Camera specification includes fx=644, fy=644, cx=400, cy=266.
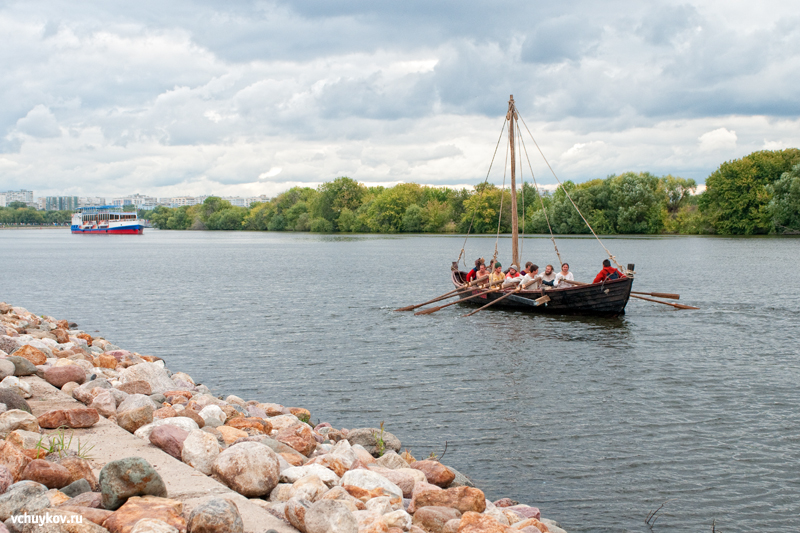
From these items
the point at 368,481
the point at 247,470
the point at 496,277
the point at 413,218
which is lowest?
the point at 368,481

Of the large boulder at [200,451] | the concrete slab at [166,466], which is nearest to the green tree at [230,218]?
the concrete slab at [166,466]

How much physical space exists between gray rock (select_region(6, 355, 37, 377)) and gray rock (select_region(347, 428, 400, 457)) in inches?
184

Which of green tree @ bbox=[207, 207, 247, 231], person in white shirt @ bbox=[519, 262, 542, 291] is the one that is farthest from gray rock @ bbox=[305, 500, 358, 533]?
green tree @ bbox=[207, 207, 247, 231]

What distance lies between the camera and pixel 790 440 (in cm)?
1043

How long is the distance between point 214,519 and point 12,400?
161 inches

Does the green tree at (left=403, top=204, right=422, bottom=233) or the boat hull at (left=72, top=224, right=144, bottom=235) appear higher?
the green tree at (left=403, top=204, right=422, bottom=233)

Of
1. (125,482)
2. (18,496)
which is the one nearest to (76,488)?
(18,496)

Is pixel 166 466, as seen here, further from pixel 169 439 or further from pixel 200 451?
pixel 169 439

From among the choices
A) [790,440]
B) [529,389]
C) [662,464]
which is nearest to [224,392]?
[529,389]

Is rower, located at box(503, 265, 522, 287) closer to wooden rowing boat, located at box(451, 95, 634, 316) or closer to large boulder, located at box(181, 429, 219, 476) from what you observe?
wooden rowing boat, located at box(451, 95, 634, 316)

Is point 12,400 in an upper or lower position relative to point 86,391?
upper

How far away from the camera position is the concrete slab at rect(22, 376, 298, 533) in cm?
548

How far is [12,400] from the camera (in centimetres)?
743

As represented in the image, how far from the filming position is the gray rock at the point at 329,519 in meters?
5.29
